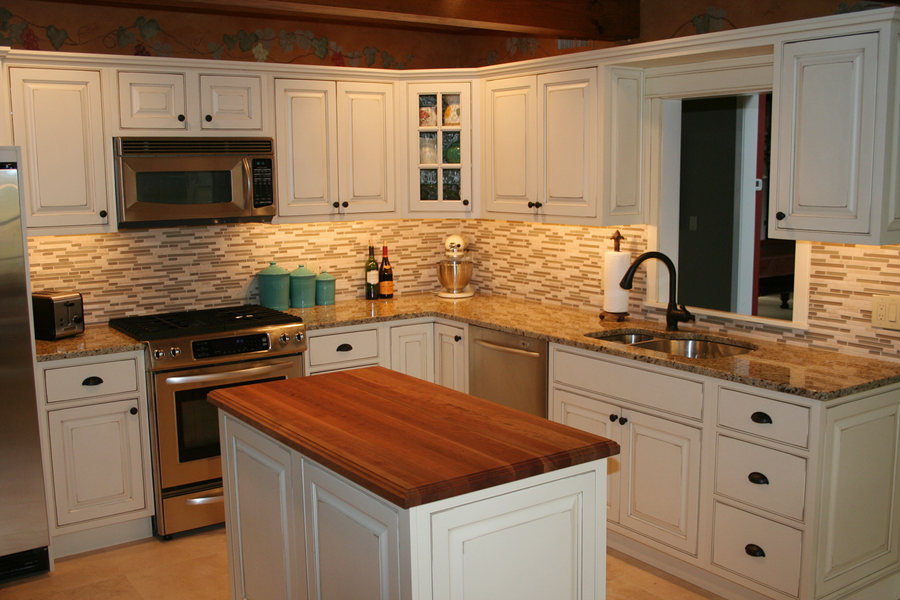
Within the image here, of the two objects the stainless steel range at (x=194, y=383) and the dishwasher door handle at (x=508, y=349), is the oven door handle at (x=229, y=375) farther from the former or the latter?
the dishwasher door handle at (x=508, y=349)

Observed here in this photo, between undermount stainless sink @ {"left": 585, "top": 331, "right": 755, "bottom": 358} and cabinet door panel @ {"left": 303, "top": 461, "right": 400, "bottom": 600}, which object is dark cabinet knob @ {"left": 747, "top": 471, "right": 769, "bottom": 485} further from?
cabinet door panel @ {"left": 303, "top": 461, "right": 400, "bottom": 600}

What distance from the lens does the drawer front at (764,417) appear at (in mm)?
2965

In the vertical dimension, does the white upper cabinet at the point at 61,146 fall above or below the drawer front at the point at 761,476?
above

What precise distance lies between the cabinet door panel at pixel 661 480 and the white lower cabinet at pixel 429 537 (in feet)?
3.67

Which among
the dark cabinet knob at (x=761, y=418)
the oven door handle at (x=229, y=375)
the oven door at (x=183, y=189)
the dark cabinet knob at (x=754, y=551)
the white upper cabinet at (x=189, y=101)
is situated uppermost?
the white upper cabinet at (x=189, y=101)

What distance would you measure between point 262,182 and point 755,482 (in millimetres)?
2715

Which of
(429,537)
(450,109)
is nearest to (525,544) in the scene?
(429,537)

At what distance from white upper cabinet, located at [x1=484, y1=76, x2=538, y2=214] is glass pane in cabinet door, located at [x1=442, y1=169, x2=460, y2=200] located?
0.17m

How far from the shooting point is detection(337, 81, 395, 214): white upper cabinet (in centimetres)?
465

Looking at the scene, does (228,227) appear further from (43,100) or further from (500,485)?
(500,485)

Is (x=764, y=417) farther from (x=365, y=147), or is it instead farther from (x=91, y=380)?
(x=91, y=380)

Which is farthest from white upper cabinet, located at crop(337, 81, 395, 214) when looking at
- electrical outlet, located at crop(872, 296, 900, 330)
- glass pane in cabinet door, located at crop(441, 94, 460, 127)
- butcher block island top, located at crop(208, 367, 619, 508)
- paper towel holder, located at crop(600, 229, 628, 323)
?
electrical outlet, located at crop(872, 296, 900, 330)

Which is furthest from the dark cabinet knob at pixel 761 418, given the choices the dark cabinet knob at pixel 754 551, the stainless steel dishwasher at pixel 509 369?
the stainless steel dishwasher at pixel 509 369

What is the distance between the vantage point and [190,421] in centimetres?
401
